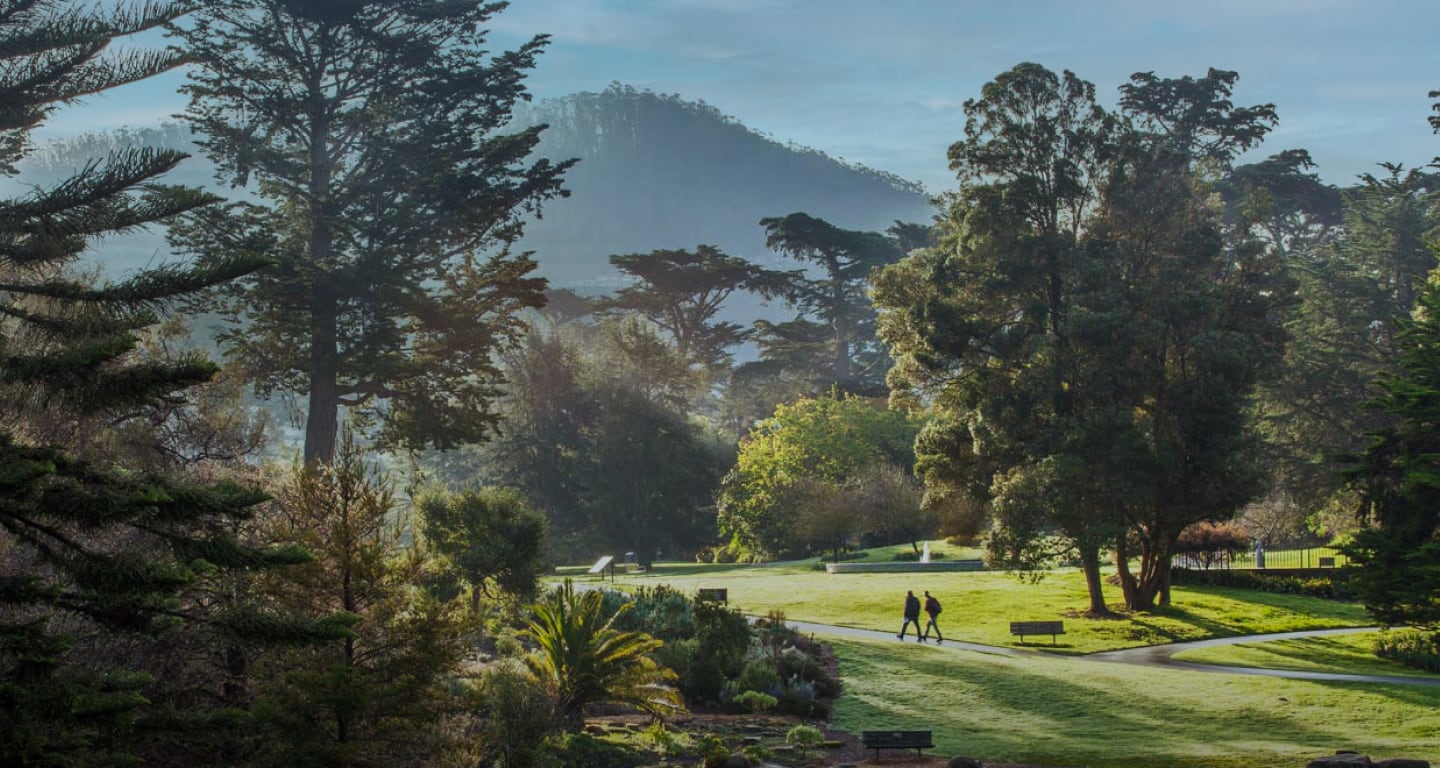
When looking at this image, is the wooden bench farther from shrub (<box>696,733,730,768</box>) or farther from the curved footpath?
shrub (<box>696,733,730,768</box>)

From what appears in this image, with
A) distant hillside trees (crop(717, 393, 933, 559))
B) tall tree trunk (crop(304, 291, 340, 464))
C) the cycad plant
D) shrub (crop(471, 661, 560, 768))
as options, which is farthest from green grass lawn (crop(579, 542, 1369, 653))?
shrub (crop(471, 661, 560, 768))

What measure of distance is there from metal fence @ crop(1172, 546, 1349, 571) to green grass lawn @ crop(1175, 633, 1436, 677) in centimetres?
1063

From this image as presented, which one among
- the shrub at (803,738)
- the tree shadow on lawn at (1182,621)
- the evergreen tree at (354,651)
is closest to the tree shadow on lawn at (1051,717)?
the shrub at (803,738)

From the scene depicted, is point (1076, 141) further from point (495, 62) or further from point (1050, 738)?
point (1050, 738)

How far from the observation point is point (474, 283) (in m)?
36.3

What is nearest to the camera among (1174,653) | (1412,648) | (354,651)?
(354,651)

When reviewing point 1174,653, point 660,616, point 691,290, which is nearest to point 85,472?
point 660,616

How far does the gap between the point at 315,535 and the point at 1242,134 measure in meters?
62.5

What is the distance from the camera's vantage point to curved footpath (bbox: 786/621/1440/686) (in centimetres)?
2600

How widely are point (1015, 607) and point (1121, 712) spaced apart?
1574cm

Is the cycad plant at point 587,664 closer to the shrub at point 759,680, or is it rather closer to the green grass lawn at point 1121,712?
the shrub at point 759,680

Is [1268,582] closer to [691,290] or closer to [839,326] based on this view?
[691,290]

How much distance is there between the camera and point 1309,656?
29.5m

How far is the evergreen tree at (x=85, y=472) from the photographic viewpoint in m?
8.99
